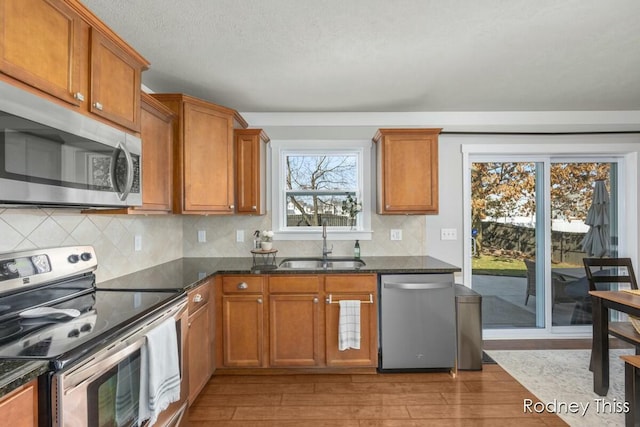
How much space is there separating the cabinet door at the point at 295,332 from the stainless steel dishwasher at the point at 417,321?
0.56 meters

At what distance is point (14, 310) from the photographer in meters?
1.38

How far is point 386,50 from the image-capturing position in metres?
2.19

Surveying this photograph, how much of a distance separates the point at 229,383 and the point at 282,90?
2504mm

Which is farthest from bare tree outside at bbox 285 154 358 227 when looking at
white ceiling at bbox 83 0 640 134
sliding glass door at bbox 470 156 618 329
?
sliding glass door at bbox 470 156 618 329

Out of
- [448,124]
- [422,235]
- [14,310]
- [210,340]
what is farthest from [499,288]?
[14,310]

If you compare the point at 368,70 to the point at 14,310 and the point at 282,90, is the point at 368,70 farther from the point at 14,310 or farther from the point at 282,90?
the point at 14,310

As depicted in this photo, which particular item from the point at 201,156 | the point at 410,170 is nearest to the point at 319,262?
the point at 410,170

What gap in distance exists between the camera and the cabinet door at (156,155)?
2.16 metres

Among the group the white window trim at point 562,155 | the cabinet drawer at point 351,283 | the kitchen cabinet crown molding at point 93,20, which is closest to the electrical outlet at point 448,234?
the white window trim at point 562,155

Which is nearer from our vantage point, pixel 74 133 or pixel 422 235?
pixel 74 133

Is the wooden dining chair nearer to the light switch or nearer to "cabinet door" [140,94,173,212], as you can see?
the light switch

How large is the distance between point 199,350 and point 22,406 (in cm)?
146

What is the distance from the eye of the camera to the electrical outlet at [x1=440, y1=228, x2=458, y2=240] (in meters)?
3.48

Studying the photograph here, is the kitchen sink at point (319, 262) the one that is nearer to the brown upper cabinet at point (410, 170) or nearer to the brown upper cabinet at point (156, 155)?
the brown upper cabinet at point (410, 170)
